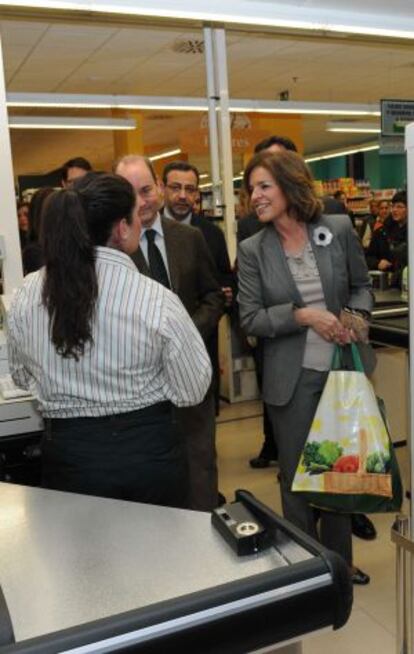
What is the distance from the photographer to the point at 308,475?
2107 mm

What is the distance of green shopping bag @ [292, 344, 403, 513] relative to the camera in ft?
6.78

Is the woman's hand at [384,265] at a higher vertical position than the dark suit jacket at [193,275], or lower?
lower

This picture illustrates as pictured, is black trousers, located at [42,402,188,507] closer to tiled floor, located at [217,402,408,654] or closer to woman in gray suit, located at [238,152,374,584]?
woman in gray suit, located at [238,152,374,584]

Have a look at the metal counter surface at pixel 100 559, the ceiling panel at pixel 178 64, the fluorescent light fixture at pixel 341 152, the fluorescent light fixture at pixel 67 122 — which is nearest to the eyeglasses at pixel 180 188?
the metal counter surface at pixel 100 559

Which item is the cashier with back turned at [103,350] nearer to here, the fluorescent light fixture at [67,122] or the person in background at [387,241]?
the person in background at [387,241]

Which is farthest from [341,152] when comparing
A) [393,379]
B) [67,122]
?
[393,379]

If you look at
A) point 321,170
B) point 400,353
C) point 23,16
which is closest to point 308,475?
point 400,353

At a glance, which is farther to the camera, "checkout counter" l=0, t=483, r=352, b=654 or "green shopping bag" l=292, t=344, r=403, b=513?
"green shopping bag" l=292, t=344, r=403, b=513

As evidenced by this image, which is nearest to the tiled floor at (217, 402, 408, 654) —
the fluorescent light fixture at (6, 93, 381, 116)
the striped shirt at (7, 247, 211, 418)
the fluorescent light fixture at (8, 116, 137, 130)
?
the striped shirt at (7, 247, 211, 418)

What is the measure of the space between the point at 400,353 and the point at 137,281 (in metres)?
2.53

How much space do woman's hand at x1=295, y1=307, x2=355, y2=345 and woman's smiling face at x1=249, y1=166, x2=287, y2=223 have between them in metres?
0.34

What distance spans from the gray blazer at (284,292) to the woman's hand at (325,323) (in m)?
0.03

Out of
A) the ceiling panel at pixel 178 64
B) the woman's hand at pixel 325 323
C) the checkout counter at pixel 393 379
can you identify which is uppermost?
the ceiling panel at pixel 178 64

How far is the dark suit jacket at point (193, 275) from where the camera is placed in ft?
8.03
